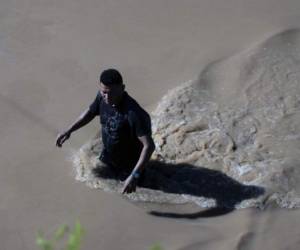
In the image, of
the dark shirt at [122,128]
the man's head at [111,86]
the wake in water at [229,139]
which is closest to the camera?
the man's head at [111,86]

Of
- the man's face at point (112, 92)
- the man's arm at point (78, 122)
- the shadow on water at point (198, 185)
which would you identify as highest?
the man's face at point (112, 92)

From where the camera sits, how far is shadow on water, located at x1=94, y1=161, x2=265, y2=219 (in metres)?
5.40

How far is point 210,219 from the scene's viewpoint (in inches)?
208

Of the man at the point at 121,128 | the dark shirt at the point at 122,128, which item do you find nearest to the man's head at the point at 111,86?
the man at the point at 121,128

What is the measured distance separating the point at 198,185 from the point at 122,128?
858mm

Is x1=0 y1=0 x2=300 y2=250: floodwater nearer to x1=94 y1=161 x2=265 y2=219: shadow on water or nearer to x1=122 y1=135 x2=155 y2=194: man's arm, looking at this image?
x1=94 y1=161 x2=265 y2=219: shadow on water

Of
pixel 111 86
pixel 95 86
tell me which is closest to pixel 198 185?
pixel 111 86

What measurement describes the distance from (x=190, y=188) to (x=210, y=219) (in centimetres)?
42

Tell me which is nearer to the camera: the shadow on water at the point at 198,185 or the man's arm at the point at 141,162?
the man's arm at the point at 141,162

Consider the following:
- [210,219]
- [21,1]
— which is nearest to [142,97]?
[210,219]

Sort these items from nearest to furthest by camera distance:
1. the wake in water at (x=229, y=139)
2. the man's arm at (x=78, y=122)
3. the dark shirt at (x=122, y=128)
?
the dark shirt at (x=122, y=128)
the man's arm at (x=78, y=122)
the wake in water at (x=229, y=139)

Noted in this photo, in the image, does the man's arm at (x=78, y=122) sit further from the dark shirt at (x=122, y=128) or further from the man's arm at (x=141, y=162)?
the man's arm at (x=141, y=162)

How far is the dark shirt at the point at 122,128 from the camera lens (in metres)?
5.09

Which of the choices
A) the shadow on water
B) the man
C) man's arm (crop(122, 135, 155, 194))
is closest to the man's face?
the man
